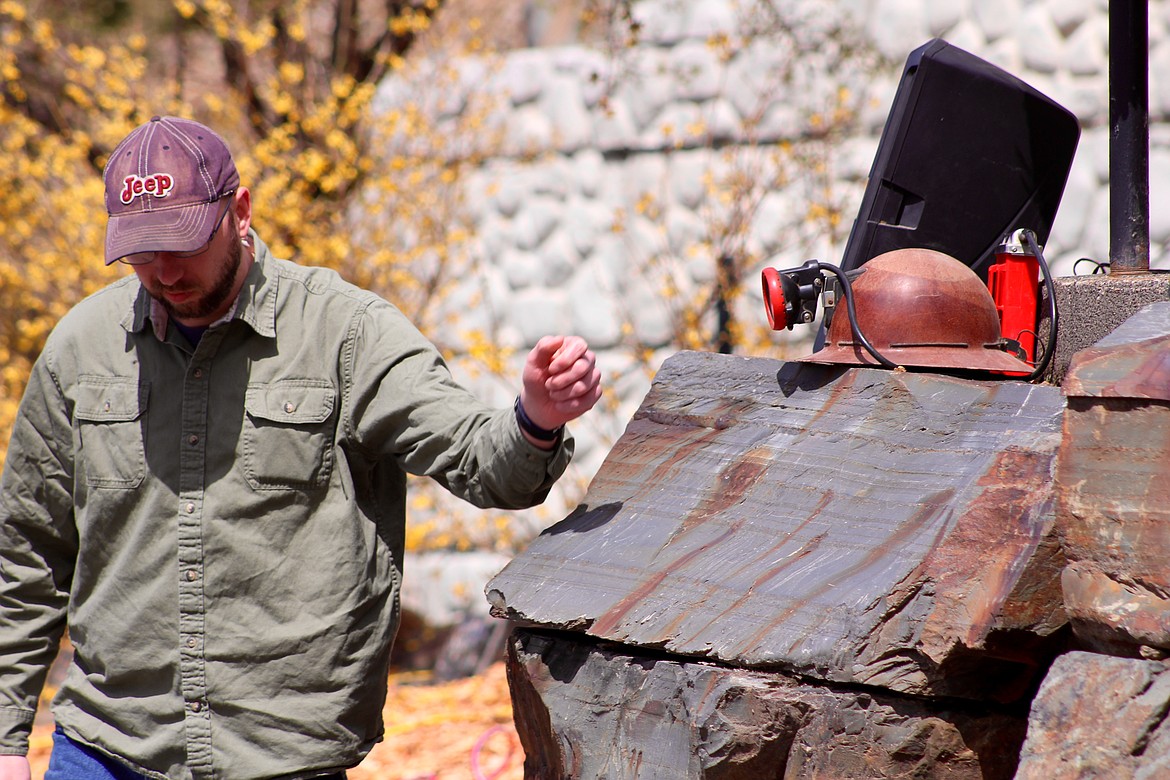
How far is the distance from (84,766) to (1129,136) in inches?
105

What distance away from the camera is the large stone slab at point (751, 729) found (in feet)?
6.29

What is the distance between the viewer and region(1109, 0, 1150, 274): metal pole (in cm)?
296

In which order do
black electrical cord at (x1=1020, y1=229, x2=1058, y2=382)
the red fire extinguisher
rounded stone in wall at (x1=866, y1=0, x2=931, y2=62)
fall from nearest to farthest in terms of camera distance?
black electrical cord at (x1=1020, y1=229, x2=1058, y2=382) → the red fire extinguisher → rounded stone in wall at (x1=866, y1=0, x2=931, y2=62)

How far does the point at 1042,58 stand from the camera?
5.19 metres

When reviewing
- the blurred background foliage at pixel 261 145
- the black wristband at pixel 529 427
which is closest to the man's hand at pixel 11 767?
the black wristband at pixel 529 427

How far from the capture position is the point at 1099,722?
1.71 metres

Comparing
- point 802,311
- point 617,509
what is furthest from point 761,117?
point 617,509

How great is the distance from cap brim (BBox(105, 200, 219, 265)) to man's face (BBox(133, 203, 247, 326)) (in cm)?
4

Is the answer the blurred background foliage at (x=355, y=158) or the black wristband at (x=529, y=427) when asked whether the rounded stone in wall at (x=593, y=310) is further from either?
the black wristband at (x=529, y=427)

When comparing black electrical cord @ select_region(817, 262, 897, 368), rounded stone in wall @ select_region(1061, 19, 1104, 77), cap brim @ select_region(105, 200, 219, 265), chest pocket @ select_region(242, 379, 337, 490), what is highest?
rounded stone in wall @ select_region(1061, 19, 1104, 77)

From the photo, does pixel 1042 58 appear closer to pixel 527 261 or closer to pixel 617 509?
pixel 527 261

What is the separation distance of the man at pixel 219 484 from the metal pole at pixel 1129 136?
1.58 meters

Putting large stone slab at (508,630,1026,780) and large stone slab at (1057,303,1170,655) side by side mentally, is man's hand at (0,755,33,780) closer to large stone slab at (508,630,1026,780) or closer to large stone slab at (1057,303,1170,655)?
large stone slab at (508,630,1026,780)

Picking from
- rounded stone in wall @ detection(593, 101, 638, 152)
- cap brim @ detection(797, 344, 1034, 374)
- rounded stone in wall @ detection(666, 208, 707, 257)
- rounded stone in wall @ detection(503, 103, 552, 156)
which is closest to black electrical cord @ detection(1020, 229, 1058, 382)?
cap brim @ detection(797, 344, 1034, 374)
